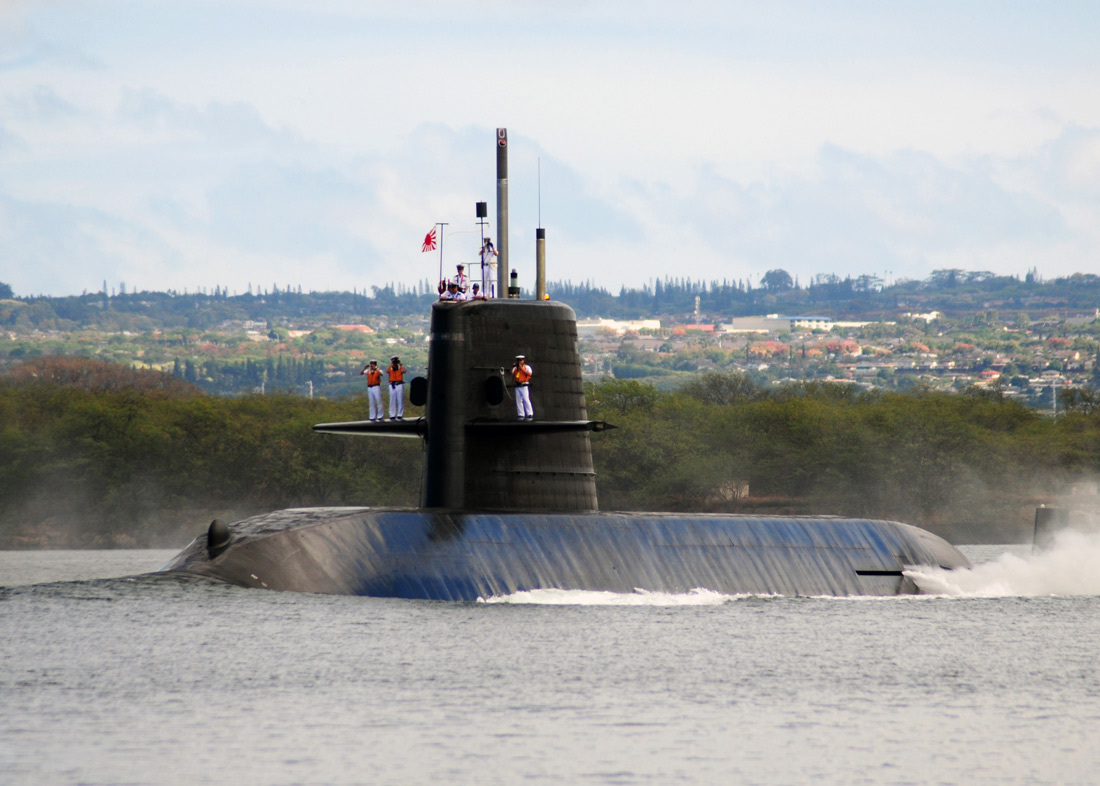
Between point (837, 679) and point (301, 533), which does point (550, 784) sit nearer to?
point (837, 679)

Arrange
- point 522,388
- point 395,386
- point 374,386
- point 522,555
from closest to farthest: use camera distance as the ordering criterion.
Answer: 1. point 522,555
2. point 522,388
3. point 395,386
4. point 374,386

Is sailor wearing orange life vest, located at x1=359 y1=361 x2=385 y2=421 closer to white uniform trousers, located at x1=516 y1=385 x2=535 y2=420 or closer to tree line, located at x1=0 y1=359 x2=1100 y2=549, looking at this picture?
white uniform trousers, located at x1=516 y1=385 x2=535 y2=420

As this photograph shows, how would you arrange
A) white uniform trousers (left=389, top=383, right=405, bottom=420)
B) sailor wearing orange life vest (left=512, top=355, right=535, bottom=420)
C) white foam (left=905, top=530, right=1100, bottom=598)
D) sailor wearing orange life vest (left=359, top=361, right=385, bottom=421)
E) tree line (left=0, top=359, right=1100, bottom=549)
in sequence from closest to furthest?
sailor wearing orange life vest (left=512, top=355, right=535, bottom=420) → white uniform trousers (left=389, top=383, right=405, bottom=420) → sailor wearing orange life vest (left=359, top=361, right=385, bottom=421) → white foam (left=905, top=530, right=1100, bottom=598) → tree line (left=0, top=359, right=1100, bottom=549)

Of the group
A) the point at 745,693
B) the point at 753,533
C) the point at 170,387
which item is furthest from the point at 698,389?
Answer: the point at 745,693

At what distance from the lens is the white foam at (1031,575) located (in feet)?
102

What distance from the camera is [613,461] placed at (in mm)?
88188

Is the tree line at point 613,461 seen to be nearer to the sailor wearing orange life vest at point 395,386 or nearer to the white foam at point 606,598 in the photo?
the sailor wearing orange life vest at point 395,386

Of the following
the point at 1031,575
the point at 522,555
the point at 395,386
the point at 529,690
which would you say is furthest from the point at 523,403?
the point at 1031,575

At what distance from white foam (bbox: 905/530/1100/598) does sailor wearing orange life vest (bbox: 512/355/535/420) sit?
9.24 m

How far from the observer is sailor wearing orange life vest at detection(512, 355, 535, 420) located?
83.7ft

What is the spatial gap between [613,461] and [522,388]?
62807 mm

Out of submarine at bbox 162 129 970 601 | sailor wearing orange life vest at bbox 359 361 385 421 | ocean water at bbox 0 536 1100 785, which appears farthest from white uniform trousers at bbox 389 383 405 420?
ocean water at bbox 0 536 1100 785

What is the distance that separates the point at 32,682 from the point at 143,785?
497 centimetres

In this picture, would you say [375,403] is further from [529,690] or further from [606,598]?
[529,690]
